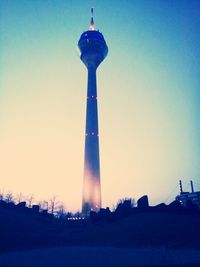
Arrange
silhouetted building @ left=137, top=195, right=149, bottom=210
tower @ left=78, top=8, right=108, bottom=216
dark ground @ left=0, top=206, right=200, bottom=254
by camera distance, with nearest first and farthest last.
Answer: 1. dark ground @ left=0, top=206, right=200, bottom=254
2. silhouetted building @ left=137, top=195, right=149, bottom=210
3. tower @ left=78, top=8, right=108, bottom=216

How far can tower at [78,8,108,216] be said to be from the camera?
224 feet

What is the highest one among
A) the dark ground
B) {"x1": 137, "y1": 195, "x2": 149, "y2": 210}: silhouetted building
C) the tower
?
the tower

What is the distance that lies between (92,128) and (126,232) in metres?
46.2

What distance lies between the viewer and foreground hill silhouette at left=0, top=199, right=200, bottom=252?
2531 centimetres

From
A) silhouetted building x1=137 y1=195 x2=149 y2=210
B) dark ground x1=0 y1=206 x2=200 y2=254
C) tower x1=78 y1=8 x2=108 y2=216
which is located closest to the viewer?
dark ground x1=0 y1=206 x2=200 y2=254

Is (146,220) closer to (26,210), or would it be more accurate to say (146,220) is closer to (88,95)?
(26,210)

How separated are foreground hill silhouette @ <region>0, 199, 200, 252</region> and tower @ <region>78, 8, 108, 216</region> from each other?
3346 centimetres

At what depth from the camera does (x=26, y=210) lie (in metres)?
41.6

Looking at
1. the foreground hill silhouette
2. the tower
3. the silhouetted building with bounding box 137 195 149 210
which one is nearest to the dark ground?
the foreground hill silhouette

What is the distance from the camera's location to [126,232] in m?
28.5

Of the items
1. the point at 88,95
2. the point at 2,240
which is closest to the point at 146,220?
the point at 2,240

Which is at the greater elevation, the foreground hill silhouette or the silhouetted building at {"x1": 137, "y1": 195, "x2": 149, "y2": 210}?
the silhouetted building at {"x1": 137, "y1": 195, "x2": 149, "y2": 210}

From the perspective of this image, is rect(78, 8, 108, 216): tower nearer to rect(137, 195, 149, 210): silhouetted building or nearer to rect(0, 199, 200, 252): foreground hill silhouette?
rect(137, 195, 149, 210): silhouetted building

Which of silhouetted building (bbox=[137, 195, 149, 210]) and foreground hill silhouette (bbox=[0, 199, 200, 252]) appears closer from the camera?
foreground hill silhouette (bbox=[0, 199, 200, 252])
